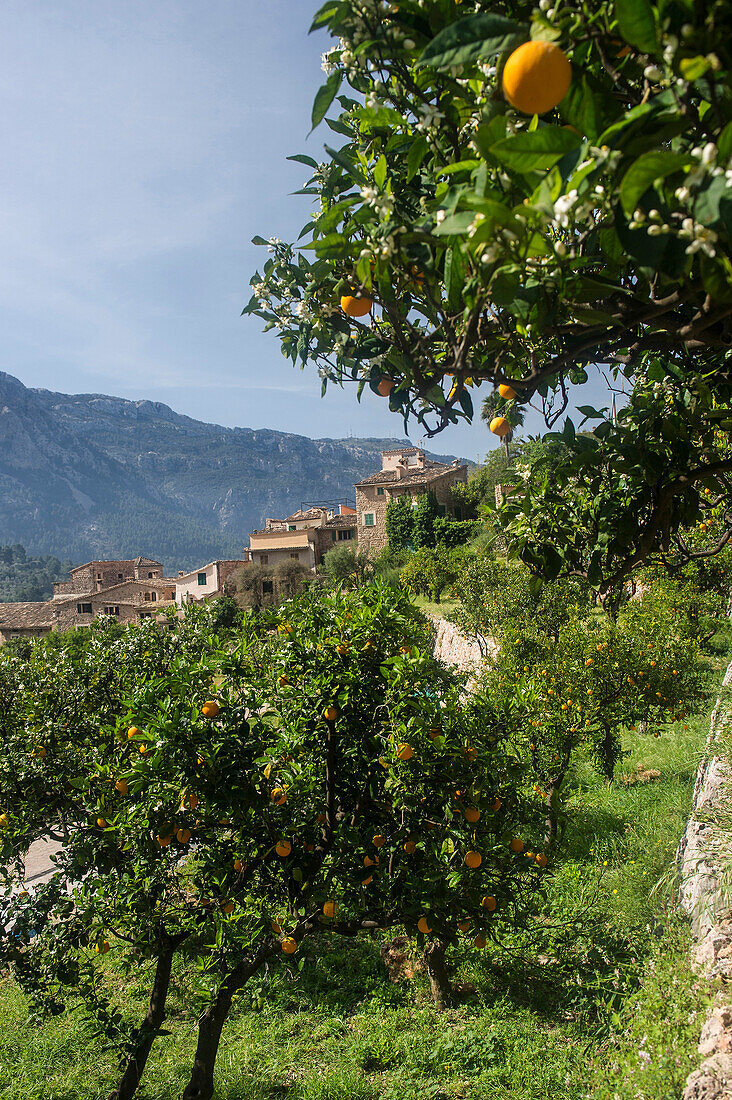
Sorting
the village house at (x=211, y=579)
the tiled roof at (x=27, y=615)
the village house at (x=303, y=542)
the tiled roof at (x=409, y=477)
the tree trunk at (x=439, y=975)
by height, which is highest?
the tiled roof at (x=409, y=477)

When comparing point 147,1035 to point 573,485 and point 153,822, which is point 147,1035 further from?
point 573,485

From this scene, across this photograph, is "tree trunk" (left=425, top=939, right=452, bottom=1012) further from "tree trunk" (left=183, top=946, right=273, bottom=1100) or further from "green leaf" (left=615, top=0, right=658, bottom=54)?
"green leaf" (left=615, top=0, right=658, bottom=54)

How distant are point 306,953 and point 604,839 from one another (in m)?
3.30

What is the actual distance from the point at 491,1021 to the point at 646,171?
Answer: 5.24 m

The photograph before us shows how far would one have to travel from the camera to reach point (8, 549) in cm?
11331

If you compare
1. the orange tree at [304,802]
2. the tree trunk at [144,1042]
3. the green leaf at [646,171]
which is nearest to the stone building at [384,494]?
the tree trunk at [144,1042]

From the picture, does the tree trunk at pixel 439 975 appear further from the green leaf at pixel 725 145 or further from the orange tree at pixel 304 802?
the green leaf at pixel 725 145

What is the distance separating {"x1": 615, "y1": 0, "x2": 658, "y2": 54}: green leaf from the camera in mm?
969

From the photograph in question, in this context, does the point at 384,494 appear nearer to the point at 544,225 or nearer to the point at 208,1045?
the point at 208,1045

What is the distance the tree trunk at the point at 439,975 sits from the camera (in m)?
4.74

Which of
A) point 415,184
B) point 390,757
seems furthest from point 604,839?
point 415,184

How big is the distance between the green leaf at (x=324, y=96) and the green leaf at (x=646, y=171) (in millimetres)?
832

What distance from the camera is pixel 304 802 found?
3.33 meters

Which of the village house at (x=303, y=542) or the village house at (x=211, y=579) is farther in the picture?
the village house at (x=303, y=542)
